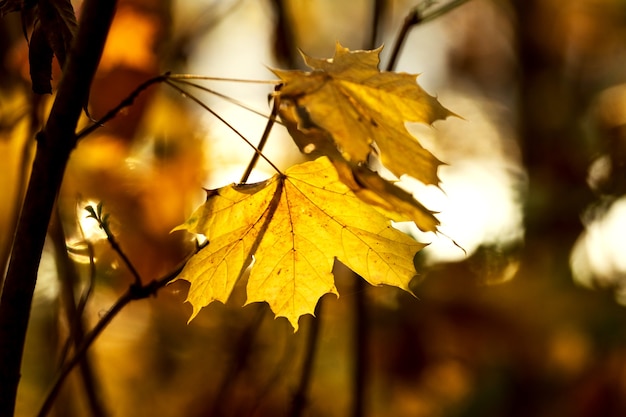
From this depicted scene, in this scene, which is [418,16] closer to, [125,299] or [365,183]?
[365,183]

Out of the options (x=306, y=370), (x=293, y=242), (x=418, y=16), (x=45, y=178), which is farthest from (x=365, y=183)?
(x=306, y=370)

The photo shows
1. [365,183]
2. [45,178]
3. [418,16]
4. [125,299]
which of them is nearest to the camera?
[45,178]

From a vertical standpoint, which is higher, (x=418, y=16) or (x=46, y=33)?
(x=418, y=16)

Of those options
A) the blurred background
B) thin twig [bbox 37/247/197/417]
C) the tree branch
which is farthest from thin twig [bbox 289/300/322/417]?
the tree branch

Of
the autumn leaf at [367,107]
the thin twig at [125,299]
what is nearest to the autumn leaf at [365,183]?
the autumn leaf at [367,107]

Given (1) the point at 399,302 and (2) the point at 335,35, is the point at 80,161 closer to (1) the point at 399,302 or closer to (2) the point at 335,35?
(1) the point at 399,302

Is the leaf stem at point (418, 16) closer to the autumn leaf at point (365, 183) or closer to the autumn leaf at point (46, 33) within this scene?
the autumn leaf at point (365, 183)
